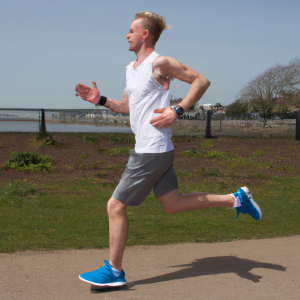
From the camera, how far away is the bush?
870 centimetres

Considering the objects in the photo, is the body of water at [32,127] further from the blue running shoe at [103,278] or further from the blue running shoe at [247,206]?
the blue running shoe at [103,278]

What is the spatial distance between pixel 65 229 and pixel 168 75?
8.01 ft

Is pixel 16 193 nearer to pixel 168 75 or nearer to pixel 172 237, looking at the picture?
pixel 172 237

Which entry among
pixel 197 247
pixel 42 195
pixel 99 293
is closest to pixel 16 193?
pixel 42 195

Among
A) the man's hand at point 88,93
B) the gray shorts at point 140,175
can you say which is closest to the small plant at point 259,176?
the man's hand at point 88,93

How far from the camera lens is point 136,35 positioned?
284cm

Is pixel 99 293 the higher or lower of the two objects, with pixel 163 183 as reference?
lower

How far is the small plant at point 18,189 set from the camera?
6.20 m

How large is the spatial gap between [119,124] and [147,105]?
46.6 ft

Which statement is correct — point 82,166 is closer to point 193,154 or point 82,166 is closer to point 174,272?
point 193,154

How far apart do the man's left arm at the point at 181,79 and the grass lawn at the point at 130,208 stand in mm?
1671

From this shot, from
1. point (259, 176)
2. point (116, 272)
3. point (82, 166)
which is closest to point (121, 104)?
point (116, 272)

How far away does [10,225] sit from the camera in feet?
14.9

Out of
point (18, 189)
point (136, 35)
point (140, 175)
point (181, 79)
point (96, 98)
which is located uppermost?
point (136, 35)
